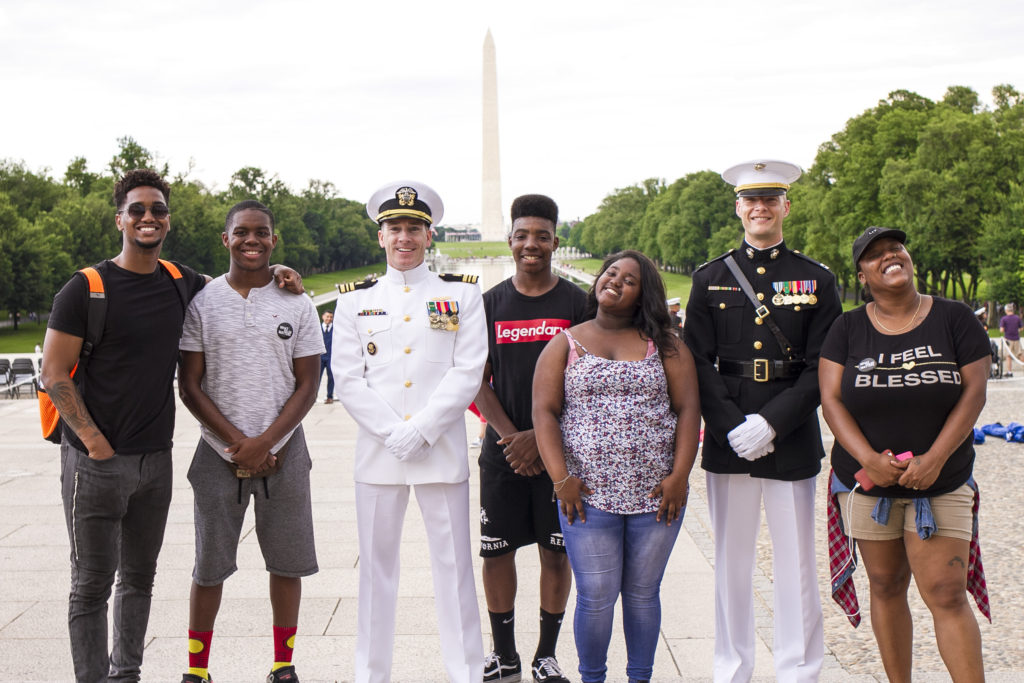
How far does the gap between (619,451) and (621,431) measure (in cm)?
8

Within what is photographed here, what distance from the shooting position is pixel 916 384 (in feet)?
12.4

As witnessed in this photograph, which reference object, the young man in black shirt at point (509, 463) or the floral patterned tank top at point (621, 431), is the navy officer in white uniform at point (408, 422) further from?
the floral patterned tank top at point (621, 431)

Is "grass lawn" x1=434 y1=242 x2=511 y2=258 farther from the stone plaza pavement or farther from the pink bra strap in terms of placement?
the pink bra strap

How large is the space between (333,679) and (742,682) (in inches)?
75.6

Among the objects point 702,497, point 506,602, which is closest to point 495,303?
point 506,602

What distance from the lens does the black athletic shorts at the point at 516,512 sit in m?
4.50

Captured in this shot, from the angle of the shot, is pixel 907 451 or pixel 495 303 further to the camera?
pixel 495 303

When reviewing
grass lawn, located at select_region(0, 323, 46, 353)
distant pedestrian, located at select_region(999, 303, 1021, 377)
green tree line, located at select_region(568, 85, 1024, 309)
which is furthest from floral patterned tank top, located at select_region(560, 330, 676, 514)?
grass lawn, located at select_region(0, 323, 46, 353)

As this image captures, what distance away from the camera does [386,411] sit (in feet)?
A: 13.9

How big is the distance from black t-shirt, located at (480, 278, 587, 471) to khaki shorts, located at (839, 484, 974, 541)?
58.1 inches

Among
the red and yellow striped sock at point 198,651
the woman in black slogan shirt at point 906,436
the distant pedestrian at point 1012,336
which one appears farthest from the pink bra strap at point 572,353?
the distant pedestrian at point 1012,336

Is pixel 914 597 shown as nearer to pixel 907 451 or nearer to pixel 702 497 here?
pixel 907 451

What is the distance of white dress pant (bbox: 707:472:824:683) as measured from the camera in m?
4.21

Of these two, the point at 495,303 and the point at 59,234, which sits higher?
the point at 59,234
